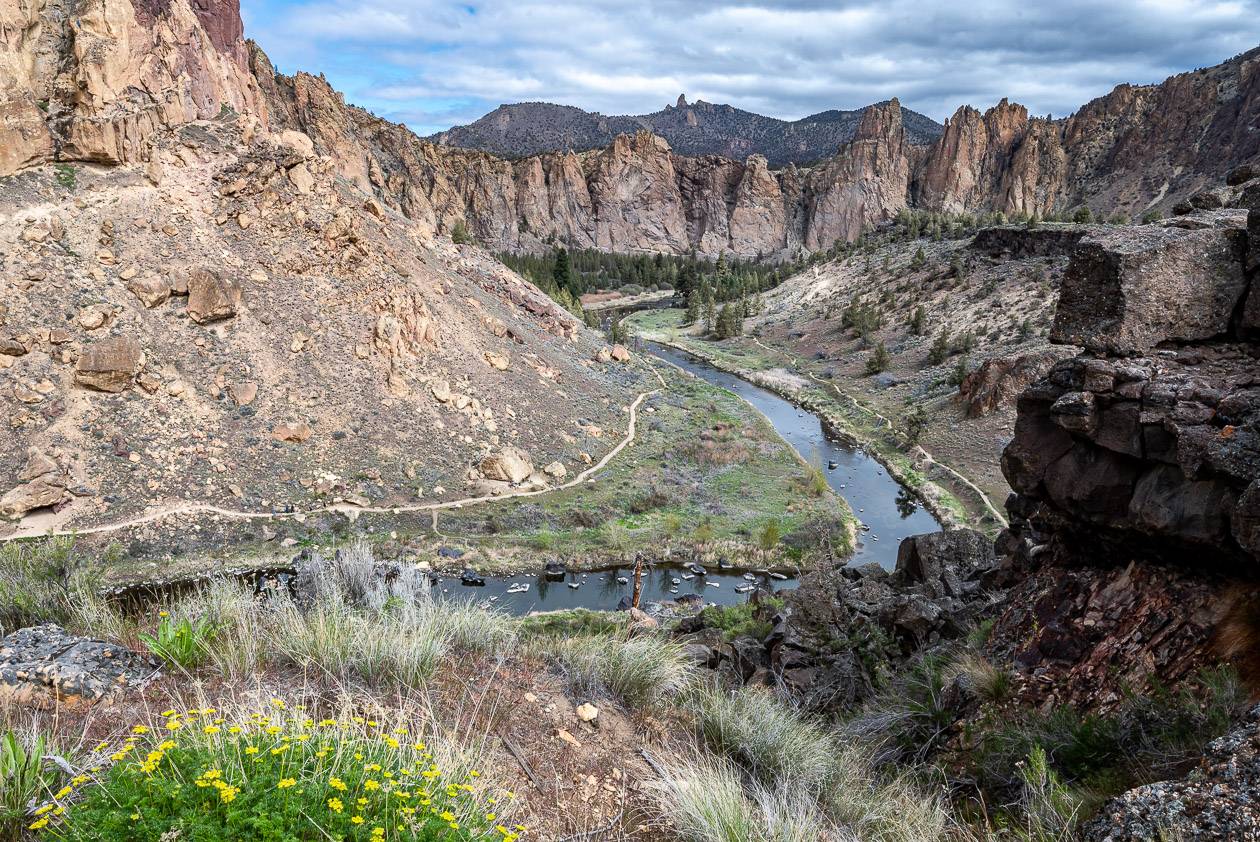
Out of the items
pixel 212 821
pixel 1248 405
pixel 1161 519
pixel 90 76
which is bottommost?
pixel 212 821

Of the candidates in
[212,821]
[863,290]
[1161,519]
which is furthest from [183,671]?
[863,290]

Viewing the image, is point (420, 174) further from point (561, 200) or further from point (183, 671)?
point (183, 671)

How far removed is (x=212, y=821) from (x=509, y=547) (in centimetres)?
1770

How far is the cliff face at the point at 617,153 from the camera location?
23125 millimetres

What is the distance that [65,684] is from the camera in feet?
14.3

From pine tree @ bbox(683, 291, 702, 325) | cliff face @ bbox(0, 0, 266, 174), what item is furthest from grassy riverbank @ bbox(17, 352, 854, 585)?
pine tree @ bbox(683, 291, 702, 325)

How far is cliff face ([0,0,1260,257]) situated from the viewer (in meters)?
23.1

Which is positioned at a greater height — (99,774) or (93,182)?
(93,182)

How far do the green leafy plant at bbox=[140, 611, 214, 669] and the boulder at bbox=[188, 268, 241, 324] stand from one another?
20593 mm

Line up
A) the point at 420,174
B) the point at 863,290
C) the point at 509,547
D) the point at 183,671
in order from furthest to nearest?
the point at 420,174, the point at 863,290, the point at 509,547, the point at 183,671

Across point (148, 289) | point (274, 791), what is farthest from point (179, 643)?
point (148, 289)

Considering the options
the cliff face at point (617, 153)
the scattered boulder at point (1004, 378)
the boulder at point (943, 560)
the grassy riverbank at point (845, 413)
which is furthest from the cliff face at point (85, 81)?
the scattered boulder at point (1004, 378)

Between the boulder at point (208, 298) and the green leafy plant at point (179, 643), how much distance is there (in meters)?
20.6

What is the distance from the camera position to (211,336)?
2244 centimetres
